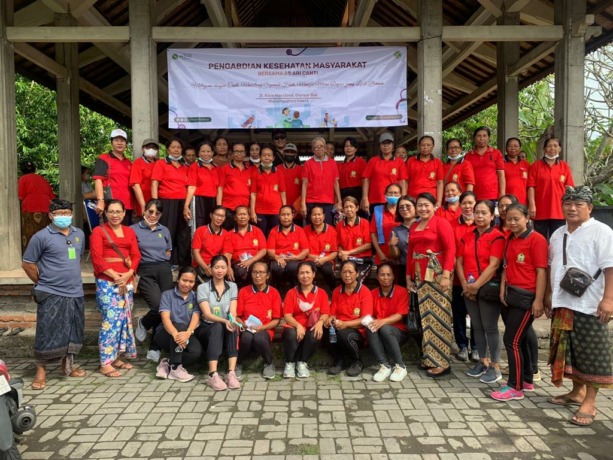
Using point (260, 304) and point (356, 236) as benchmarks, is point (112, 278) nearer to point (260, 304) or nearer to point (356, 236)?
point (260, 304)

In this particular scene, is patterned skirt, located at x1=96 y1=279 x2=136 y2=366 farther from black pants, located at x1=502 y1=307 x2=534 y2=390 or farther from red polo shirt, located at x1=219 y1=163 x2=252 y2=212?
black pants, located at x1=502 y1=307 x2=534 y2=390

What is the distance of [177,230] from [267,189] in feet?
4.09

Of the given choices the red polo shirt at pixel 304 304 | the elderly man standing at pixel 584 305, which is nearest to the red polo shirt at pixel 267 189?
the red polo shirt at pixel 304 304

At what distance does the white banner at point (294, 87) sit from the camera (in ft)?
20.2

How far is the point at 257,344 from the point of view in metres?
4.66

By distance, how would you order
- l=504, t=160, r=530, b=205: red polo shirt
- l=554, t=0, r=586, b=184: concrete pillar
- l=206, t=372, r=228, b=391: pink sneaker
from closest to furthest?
1. l=206, t=372, r=228, b=391: pink sneaker
2. l=554, t=0, r=586, b=184: concrete pillar
3. l=504, t=160, r=530, b=205: red polo shirt

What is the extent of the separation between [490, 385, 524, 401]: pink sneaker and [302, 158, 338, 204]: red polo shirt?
9.78 feet

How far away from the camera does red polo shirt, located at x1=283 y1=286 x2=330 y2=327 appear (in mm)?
4781

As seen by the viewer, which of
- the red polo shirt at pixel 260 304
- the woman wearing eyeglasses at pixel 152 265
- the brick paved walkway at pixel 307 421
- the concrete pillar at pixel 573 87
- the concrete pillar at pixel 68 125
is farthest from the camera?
the concrete pillar at pixel 68 125

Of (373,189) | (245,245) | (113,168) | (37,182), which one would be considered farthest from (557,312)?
(37,182)

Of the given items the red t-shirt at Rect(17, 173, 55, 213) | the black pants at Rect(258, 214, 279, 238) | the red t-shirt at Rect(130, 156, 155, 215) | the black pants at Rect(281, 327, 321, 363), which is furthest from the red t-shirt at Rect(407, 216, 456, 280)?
the red t-shirt at Rect(17, 173, 55, 213)

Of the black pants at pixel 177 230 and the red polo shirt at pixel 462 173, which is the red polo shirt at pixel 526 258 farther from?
the black pants at pixel 177 230

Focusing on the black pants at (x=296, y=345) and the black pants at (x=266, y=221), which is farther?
the black pants at (x=266, y=221)

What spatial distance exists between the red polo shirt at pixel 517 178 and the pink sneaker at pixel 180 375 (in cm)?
469
